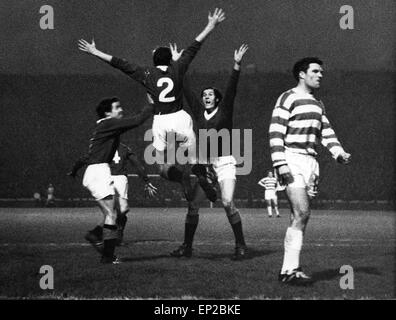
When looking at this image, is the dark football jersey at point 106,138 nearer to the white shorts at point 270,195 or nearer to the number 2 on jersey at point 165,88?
the number 2 on jersey at point 165,88

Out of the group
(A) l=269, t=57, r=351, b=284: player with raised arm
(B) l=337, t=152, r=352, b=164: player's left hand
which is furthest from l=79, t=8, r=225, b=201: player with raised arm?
(B) l=337, t=152, r=352, b=164: player's left hand

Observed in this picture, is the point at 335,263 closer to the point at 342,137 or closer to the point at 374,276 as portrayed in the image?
the point at 374,276

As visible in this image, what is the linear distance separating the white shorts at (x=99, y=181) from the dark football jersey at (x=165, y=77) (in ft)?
3.66

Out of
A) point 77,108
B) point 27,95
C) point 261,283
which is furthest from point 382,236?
point 27,95

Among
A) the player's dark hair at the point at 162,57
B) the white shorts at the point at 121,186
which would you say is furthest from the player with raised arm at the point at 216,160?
the white shorts at the point at 121,186

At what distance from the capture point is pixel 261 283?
5496 mm

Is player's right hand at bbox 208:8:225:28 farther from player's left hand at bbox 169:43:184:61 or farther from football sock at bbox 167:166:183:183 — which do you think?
football sock at bbox 167:166:183:183

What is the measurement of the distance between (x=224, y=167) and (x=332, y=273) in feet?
6.63

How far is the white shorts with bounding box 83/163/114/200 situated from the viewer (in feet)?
22.2

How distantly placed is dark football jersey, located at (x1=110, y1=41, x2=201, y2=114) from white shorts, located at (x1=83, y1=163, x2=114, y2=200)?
112cm

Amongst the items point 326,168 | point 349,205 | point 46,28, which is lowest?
point 349,205

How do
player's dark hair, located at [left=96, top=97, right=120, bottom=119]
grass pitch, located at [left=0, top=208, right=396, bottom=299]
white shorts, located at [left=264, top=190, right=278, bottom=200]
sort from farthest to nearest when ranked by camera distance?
white shorts, located at [left=264, top=190, right=278, bottom=200] < player's dark hair, located at [left=96, top=97, right=120, bottom=119] < grass pitch, located at [left=0, top=208, right=396, bottom=299]

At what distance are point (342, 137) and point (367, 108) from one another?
1571 millimetres

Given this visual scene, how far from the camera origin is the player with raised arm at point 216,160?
275 inches
